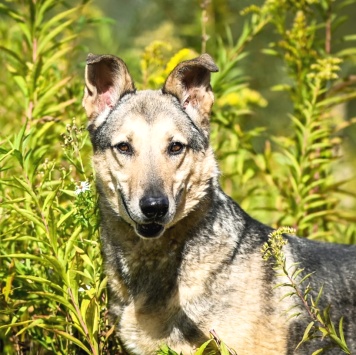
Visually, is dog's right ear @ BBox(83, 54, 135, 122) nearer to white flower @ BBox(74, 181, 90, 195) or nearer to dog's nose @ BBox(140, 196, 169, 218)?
white flower @ BBox(74, 181, 90, 195)

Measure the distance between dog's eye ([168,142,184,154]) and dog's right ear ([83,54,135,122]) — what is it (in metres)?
0.72

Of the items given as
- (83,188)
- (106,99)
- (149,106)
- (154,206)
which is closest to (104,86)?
(106,99)

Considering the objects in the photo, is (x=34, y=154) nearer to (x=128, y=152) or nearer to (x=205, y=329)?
(x=128, y=152)

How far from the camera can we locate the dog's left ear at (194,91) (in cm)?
557

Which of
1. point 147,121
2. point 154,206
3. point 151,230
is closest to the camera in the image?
point 154,206

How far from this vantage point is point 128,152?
5.21 metres

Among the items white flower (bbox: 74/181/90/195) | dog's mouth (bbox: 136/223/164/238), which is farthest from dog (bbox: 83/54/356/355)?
white flower (bbox: 74/181/90/195)

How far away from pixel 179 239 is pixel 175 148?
0.65 m

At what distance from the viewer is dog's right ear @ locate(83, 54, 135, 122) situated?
561cm

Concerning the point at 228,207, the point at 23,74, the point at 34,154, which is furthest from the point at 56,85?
the point at 228,207

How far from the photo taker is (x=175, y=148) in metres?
5.23

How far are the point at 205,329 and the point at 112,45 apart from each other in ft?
18.9

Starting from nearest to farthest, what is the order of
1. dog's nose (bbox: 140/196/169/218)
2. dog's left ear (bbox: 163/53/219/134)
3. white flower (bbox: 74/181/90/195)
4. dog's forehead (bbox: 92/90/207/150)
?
dog's nose (bbox: 140/196/169/218)
white flower (bbox: 74/181/90/195)
dog's forehead (bbox: 92/90/207/150)
dog's left ear (bbox: 163/53/219/134)

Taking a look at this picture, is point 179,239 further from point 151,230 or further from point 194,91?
point 194,91
